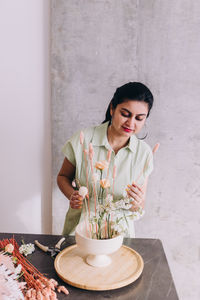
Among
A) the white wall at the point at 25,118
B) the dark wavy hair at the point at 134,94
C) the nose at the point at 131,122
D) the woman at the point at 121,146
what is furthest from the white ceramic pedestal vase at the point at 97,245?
the white wall at the point at 25,118

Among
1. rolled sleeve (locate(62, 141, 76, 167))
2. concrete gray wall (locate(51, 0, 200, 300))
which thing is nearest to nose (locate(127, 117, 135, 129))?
A: rolled sleeve (locate(62, 141, 76, 167))

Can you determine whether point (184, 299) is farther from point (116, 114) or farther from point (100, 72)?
point (100, 72)

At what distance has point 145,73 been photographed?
7.00ft

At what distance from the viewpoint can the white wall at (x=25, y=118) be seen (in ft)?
7.14

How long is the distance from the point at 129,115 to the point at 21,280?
38.4 inches

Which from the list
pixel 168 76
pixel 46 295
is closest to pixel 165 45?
pixel 168 76

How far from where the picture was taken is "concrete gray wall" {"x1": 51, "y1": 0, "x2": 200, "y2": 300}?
2.06 metres

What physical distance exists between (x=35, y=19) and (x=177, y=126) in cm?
131

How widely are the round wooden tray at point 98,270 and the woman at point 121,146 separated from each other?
1.26ft

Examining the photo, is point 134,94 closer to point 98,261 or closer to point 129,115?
point 129,115

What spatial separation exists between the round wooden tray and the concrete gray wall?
0.97m

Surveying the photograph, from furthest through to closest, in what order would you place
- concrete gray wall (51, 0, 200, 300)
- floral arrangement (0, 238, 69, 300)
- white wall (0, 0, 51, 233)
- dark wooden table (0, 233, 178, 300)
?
white wall (0, 0, 51, 233) → concrete gray wall (51, 0, 200, 300) → dark wooden table (0, 233, 178, 300) → floral arrangement (0, 238, 69, 300)

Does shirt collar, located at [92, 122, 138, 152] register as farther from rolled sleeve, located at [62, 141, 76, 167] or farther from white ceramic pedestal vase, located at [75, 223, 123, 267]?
white ceramic pedestal vase, located at [75, 223, 123, 267]

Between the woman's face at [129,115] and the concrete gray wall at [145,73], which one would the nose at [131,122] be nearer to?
the woman's face at [129,115]
